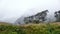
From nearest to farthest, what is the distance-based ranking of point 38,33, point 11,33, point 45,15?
point 11,33, point 38,33, point 45,15

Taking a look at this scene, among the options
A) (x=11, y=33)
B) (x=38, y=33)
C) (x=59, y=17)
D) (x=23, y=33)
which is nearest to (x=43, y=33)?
(x=38, y=33)

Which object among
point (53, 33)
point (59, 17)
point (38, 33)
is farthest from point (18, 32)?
point (59, 17)

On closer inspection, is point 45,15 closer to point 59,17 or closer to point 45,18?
point 45,18

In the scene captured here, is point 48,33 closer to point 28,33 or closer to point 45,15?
point 28,33

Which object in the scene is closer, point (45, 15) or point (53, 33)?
point (53, 33)

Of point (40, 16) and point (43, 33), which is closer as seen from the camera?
point (43, 33)

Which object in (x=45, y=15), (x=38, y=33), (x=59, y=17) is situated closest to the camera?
(x=38, y=33)

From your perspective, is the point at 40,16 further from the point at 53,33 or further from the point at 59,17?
the point at 53,33

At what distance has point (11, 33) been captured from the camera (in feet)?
62.9

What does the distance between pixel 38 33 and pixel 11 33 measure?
3151 mm

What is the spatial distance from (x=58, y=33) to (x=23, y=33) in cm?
369

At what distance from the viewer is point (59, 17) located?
3953 centimetres

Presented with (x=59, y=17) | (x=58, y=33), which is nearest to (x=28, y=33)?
(x=58, y=33)

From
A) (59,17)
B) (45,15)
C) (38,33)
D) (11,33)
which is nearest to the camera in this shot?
(11,33)
